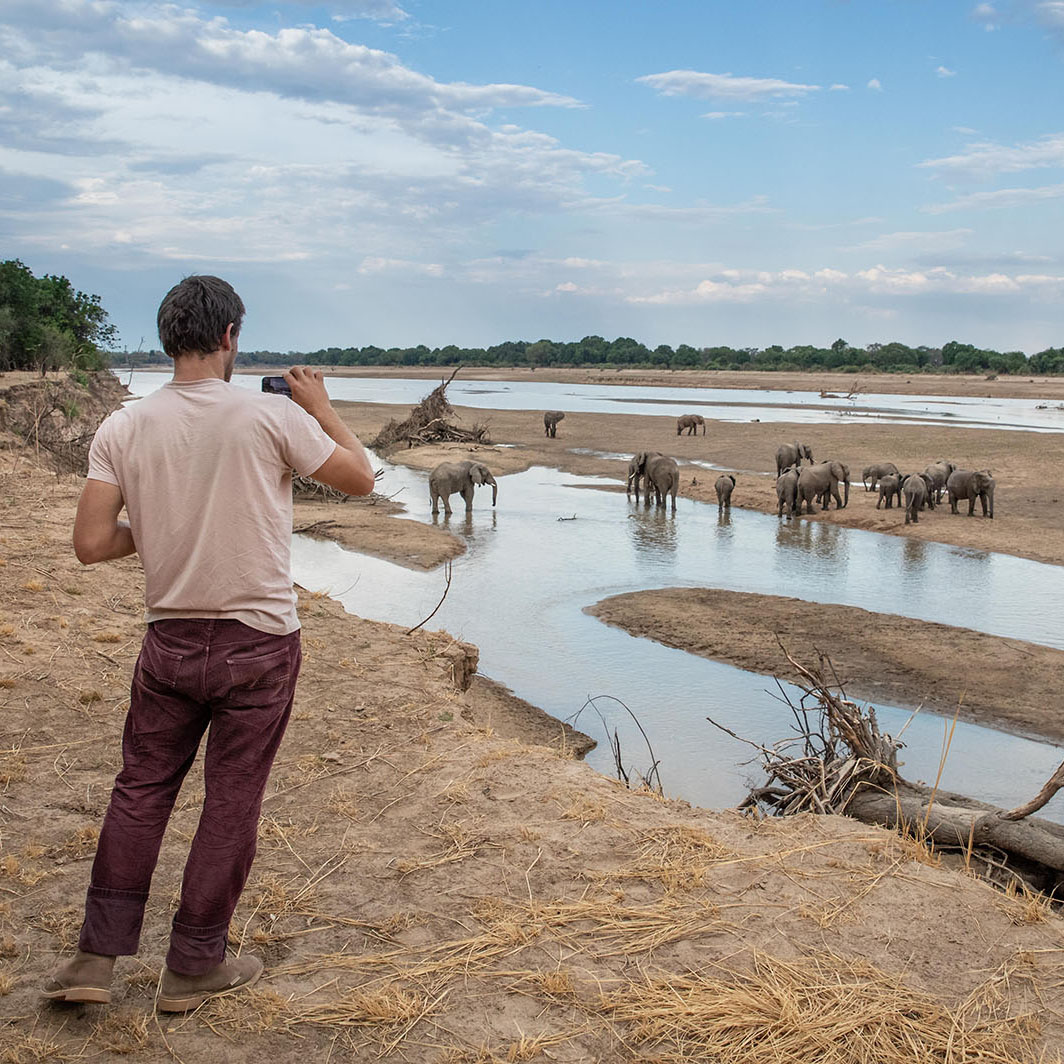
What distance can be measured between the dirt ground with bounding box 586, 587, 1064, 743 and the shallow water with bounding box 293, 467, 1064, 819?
1.20 feet

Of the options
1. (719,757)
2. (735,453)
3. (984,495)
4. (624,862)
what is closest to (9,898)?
(624,862)

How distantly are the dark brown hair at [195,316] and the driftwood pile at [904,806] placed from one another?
3737mm

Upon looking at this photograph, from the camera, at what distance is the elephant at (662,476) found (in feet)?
74.9

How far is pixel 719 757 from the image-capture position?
845 centimetres

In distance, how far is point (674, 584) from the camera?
15078mm

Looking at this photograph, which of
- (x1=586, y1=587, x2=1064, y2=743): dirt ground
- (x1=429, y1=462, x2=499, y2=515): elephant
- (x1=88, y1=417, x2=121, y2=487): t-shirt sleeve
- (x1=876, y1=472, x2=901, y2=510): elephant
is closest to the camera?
(x1=88, y1=417, x2=121, y2=487): t-shirt sleeve

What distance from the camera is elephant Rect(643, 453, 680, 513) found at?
899 inches

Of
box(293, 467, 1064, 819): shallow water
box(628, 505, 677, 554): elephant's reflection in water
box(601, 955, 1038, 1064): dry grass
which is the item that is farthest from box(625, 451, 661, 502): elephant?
box(601, 955, 1038, 1064): dry grass

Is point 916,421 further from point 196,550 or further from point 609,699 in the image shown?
point 196,550

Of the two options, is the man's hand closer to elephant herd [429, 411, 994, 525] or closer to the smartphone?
the smartphone

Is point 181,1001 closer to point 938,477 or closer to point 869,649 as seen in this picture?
point 869,649

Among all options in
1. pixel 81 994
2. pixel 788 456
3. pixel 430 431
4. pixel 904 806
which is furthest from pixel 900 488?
pixel 81 994

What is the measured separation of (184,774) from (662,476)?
20153mm

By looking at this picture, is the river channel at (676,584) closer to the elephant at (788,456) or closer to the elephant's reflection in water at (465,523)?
the elephant's reflection in water at (465,523)
